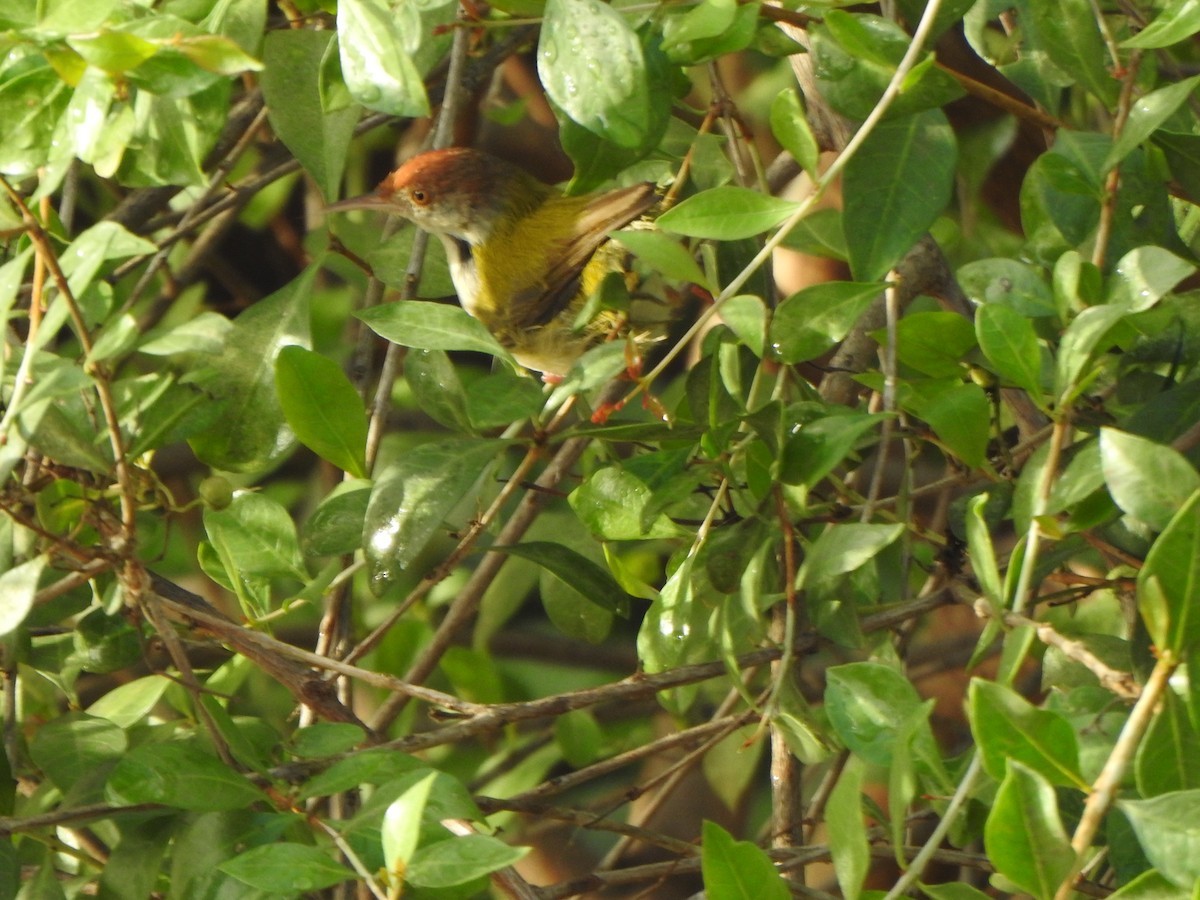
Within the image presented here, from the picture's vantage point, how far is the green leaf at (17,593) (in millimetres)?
1076

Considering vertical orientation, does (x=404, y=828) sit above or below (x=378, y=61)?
below

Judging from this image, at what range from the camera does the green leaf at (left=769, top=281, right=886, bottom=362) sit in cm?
119

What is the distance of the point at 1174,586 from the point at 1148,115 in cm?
48

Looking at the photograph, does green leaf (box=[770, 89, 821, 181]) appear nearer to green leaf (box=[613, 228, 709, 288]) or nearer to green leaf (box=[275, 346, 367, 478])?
green leaf (box=[613, 228, 709, 288])

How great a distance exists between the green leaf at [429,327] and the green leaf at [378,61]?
0.75ft

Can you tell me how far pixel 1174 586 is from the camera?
86cm

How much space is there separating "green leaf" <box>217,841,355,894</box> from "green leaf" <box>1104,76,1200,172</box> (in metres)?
0.86

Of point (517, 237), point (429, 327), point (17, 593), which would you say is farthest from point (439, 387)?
point (517, 237)

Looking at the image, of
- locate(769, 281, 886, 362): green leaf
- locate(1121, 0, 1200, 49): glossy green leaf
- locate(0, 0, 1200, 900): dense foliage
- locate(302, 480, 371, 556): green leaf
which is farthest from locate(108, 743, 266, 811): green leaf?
locate(1121, 0, 1200, 49): glossy green leaf

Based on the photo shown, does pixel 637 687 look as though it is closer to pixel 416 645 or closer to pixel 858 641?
pixel 858 641

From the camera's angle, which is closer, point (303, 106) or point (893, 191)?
point (893, 191)

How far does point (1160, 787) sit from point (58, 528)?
1021 millimetres

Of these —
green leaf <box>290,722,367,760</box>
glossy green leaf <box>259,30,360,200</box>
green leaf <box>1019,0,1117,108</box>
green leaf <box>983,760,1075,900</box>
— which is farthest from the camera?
glossy green leaf <box>259,30,360,200</box>

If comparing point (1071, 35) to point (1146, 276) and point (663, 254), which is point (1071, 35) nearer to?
point (1146, 276)
